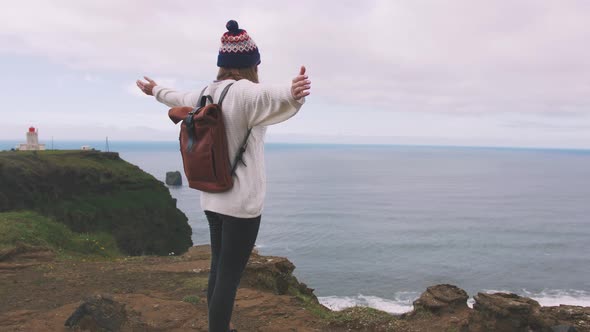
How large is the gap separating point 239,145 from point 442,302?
200 inches

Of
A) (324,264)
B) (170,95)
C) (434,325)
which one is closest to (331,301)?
(324,264)

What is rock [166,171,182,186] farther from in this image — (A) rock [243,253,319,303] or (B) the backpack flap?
(B) the backpack flap

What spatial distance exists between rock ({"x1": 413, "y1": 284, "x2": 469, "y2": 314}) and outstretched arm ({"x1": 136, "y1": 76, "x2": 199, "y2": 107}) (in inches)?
202

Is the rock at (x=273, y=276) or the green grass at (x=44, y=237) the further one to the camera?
the green grass at (x=44, y=237)

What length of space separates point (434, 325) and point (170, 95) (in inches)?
194

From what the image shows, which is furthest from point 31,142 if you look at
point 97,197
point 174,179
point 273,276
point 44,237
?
point 174,179

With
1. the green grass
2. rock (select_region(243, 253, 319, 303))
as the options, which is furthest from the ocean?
rock (select_region(243, 253, 319, 303))

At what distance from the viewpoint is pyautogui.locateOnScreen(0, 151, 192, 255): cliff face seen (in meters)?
31.0

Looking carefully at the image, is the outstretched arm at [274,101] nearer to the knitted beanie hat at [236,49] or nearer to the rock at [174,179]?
the knitted beanie hat at [236,49]

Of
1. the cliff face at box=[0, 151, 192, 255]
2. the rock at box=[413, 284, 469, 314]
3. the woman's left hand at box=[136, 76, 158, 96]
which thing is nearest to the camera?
the woman's left hand at box=[136, 76, 158, 96]

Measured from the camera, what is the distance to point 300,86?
279 centimetres

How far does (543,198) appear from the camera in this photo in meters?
97.3

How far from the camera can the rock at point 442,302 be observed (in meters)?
6.94

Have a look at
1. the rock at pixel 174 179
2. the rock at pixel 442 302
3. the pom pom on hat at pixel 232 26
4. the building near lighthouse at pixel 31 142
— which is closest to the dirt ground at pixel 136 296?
the rock at pixel 442 302
